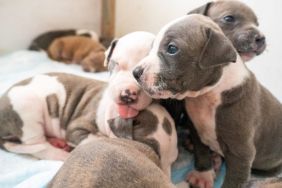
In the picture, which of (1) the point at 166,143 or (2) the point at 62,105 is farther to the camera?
(2) the point at 62,105

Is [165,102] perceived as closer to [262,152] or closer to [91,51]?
[262,152]

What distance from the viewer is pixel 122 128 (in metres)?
1.59

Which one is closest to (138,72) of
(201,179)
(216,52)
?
(216,52)

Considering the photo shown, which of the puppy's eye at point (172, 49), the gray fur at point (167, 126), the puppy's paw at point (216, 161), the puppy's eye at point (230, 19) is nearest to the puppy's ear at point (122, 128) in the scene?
the gray fur at point (167, 126)

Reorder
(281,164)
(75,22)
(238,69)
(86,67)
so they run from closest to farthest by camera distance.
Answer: (238,69) → (281,164) → (86,67) → (75,22)

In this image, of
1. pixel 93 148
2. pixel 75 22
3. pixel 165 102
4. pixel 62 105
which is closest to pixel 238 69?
pixel 165 102

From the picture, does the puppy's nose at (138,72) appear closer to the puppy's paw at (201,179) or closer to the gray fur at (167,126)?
the gray fur at (167,126)

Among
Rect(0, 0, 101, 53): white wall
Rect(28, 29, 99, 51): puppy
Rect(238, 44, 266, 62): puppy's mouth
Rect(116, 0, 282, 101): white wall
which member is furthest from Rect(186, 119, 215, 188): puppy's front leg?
Rect(0, 0, 101, 53): white wall

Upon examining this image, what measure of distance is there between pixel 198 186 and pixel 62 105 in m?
0.73

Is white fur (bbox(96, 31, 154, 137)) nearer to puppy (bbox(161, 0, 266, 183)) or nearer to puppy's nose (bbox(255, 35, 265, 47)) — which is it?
puppy (bbox(161, 0, 266, 183))

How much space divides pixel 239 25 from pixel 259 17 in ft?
2.49

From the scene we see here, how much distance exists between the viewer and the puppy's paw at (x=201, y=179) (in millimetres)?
1739

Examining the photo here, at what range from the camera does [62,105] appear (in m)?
1.94

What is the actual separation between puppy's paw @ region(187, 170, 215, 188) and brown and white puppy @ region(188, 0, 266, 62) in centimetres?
51
